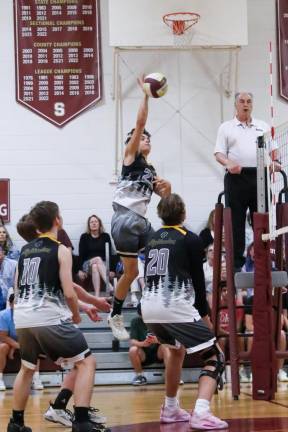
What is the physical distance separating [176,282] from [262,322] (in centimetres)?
184

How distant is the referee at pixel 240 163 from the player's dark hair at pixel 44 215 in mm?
2942

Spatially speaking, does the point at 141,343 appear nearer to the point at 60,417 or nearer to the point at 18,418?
the point at 60,417

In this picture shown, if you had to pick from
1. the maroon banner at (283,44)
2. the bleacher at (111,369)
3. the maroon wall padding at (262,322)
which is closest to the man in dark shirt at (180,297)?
the maroon wall padding at (262,322)

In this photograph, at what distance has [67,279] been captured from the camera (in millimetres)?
6738

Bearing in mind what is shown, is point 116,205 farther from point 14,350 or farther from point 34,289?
point 14,350

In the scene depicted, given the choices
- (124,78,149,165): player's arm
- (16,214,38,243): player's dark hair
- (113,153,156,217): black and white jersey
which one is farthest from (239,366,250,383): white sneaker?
(16,214,38,243): player's dark hair

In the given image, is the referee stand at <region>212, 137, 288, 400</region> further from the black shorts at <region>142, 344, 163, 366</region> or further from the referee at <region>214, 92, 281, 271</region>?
the black shorts at <region>142, 344, 163, 366</region>

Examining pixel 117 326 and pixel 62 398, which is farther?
pixel 117 326

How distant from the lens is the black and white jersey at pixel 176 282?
7297mm

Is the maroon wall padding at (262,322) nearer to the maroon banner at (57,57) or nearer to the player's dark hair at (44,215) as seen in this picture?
the player's dark hair at (44,215)

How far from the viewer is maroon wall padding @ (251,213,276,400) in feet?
28.3

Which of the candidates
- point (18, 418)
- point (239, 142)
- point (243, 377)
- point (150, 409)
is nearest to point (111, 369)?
point (243, 377)

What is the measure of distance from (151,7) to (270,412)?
883cm

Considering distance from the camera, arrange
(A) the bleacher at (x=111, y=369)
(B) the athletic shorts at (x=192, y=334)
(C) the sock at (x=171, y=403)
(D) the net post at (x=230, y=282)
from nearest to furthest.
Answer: (B) the athletic shorts at (x=192, y=334) → (C) the sock at (x=171, y=403) → (D) the net post at (x=230, y=282) → (A) the bleacher at (x=111, y=369)
